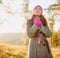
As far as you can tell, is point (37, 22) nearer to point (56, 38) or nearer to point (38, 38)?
point (38, 38)

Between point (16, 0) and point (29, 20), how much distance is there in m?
0.28

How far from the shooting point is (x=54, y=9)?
2.46 m

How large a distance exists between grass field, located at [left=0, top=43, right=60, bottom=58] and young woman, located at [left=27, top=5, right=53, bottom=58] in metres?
0.11

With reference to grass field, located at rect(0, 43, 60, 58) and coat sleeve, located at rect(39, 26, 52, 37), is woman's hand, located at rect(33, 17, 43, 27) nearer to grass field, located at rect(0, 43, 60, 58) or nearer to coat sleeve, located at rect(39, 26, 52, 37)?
coat sleeve, located at rect(39, 26, 52, 37)

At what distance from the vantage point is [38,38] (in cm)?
224

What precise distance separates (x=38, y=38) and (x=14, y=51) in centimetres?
28

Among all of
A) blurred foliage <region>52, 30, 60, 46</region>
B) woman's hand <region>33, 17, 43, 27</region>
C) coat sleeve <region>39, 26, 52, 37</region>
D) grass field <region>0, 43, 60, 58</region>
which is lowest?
grass field <region>0, 43, 60, 58</region>

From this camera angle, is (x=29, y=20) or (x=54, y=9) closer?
(x=29, y=20)

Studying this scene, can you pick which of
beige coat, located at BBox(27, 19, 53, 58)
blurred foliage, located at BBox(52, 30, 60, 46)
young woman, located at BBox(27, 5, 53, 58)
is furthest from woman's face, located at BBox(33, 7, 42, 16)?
blurred foliage, located at BBox(52, 30, 60, 46)

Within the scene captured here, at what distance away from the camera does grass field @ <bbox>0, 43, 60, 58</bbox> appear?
2340mm

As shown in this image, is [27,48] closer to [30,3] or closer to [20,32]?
[20,32]

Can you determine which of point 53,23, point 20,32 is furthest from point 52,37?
point 20,32

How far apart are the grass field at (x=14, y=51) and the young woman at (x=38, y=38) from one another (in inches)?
4.5

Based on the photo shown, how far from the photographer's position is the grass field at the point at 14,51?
7.68 ft
